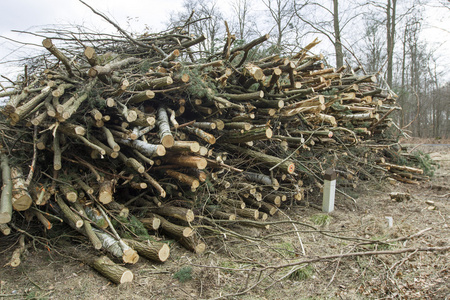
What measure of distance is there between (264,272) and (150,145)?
6.48 feet

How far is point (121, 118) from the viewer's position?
4.18 m

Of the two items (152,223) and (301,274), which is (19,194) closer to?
(152,223)

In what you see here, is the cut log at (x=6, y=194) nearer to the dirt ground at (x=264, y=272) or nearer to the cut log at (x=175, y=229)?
the dirt ground at (x=264, y=272)

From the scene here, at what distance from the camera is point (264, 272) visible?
130 inches

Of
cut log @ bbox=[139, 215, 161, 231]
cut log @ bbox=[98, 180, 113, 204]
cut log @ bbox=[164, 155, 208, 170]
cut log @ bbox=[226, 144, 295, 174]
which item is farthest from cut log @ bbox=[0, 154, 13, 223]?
cut log @ bbox=[226, 144, 295, 174]

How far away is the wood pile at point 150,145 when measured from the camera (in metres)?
3.69

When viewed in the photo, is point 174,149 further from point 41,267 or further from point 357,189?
point 357,189

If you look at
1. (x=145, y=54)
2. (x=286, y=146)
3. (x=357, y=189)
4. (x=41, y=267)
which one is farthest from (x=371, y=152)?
(x=41, y=267)

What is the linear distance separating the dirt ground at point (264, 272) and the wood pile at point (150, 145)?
0.21m

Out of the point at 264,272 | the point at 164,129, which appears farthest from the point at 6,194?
the point at 264,272

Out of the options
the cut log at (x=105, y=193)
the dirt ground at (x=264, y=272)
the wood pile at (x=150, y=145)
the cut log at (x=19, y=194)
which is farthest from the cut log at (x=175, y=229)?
the cut log at (x=19, y=194)

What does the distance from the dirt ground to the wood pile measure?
21 centimetres

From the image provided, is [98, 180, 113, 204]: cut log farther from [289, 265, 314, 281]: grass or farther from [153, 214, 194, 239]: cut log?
[289, 265, 314, 281]: grass

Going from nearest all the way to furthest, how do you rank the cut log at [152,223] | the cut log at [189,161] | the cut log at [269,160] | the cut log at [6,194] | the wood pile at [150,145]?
the cut log at [6,194] → the wood pile at [150,145] → the cut log at [189,161] → the cut log at [152,223] → the cut log at [269,160]
